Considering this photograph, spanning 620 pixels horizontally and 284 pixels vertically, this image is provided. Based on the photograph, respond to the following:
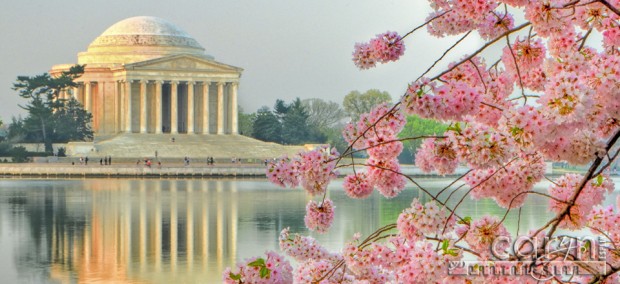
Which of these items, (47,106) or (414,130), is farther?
(414,130)

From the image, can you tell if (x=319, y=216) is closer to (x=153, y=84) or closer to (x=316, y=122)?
(x=153, y=84)

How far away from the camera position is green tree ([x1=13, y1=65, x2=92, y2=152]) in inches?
3851

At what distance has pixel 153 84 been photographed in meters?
107

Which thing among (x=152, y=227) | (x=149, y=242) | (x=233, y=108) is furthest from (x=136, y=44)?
(x=149, y=242)

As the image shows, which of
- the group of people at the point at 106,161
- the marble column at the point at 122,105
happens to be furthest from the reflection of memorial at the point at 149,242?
the marble column at the point at 122,105

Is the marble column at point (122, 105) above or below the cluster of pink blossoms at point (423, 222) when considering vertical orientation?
above

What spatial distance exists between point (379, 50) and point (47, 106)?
3856 inches

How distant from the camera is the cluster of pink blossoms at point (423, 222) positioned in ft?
21.6

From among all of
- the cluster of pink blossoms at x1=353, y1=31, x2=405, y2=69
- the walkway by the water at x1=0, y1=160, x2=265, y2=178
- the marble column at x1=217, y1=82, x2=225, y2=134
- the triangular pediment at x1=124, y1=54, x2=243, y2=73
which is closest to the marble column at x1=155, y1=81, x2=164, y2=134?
the triangular pediment at x1=124, y1=54, x2=243, y2=73

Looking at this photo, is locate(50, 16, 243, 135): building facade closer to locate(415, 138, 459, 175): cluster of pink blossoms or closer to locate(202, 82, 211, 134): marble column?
locate(202, 82, 211, 134): marble column

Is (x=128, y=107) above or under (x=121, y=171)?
above

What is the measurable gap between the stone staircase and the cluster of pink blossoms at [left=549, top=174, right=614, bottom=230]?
84505mm

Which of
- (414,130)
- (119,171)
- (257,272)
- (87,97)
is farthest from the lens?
(414,130)

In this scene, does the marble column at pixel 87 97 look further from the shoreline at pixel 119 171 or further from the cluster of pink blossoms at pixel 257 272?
the cluster of pink blossoms at pixel 257 272
